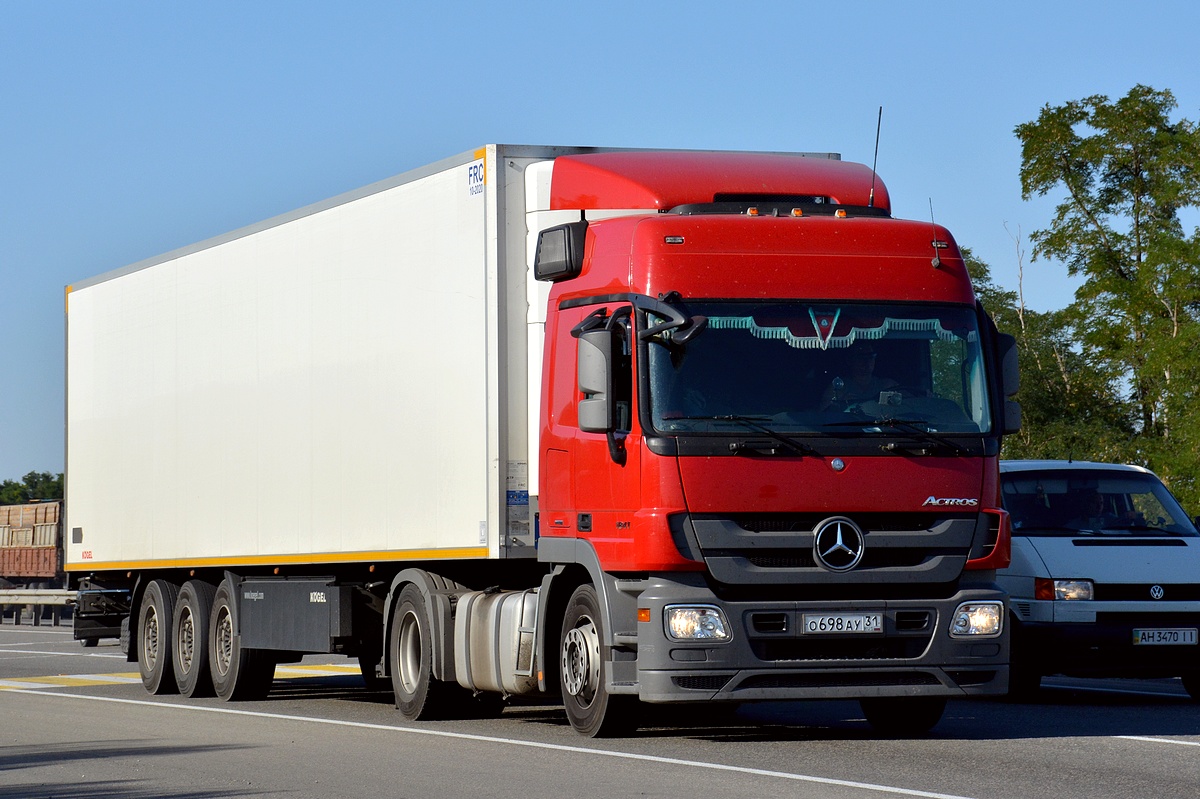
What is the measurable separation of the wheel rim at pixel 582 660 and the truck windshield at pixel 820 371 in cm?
159

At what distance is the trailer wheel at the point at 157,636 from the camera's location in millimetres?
19047

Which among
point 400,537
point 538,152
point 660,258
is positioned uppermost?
point 538,152

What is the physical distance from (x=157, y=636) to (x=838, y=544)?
32.9 feet

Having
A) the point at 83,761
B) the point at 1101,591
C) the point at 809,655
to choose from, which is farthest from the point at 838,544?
the point at 83,761

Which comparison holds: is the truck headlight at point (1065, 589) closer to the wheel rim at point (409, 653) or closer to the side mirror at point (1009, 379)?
the side mirror at point (1009, 379)

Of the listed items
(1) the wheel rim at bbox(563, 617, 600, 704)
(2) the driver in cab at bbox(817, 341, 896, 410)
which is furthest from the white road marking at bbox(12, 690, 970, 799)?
(2) the driver in cab at bbox(817, 341, 896, 410)

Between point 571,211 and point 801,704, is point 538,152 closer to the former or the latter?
point 571,211

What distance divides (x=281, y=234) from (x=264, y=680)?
413 cm

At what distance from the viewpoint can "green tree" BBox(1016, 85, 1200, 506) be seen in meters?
48.5

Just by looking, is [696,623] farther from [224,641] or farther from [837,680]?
[224,641]

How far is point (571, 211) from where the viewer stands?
1313 centimetres

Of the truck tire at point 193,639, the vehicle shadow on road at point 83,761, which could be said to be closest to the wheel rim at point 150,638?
the truck tire at point 193,639

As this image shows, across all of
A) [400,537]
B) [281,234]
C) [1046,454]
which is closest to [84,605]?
[281,234]

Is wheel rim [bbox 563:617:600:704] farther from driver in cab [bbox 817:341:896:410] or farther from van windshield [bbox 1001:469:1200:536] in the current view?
van windshield [bbox 1001:469:1200:536]
